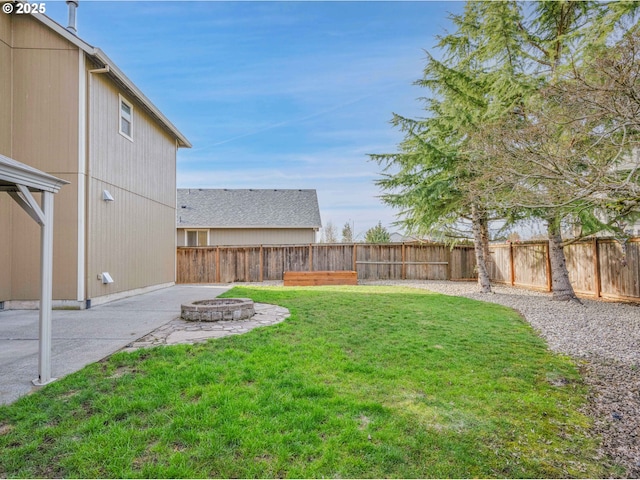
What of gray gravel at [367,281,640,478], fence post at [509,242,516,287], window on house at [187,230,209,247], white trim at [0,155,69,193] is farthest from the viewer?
window on house at [187,230,209,247]

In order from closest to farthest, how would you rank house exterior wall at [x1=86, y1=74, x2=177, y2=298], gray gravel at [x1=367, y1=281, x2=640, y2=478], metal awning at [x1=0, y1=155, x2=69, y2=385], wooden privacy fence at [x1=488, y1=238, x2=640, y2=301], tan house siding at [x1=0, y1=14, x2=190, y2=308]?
gray gravel at [x1=367, y1=281, x2=640, y2=478] < metal awning at [x1=0, y1=155, x2=69, y2=385] < tan house siding at [x1=0, y1=14, x2=190, y2=308] < house exterior wall at [x1=86, y1=74, x2=177, y2=298] < wooden privacy fence at [x1=488, y1=238, x2=640, y2=301]

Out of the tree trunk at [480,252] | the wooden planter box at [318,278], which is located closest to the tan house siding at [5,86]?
the wooden planter box at [318,278]

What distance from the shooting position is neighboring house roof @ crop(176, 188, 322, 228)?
1766 cm

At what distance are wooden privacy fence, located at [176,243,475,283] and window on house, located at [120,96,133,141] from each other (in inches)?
250

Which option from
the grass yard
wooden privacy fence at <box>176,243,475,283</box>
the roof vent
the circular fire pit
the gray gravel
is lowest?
the gray gravel

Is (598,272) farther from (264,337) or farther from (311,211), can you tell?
(311,211)

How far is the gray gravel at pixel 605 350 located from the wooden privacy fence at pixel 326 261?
4.82 m

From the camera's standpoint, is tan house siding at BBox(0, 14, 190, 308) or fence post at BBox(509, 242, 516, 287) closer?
tan house siding at BBox(0, 14, 190, 308)

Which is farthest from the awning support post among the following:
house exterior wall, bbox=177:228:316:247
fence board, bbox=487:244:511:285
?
house exterior wall, bbox=177:228:316:247

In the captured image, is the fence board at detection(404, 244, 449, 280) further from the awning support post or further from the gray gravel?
the awning support post

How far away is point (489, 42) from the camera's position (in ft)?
27.8

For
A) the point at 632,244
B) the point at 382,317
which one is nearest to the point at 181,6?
the point at 382,317

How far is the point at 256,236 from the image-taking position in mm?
17938

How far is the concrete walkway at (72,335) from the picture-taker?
10.9 feet
